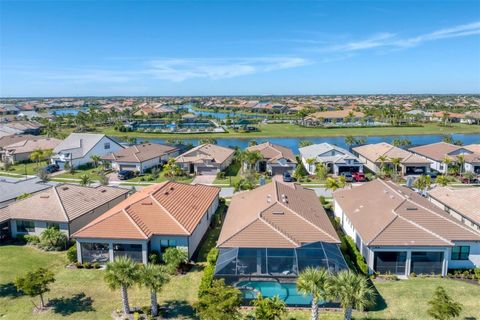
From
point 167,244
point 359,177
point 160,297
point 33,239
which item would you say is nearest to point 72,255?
point 33,239

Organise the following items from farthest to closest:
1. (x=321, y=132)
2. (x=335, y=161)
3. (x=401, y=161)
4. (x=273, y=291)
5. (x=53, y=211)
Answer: (x=321, y=132) < (x=335, y=161) < (x=401, y=161) < (x=53, y=211) < (x=273, y=291)

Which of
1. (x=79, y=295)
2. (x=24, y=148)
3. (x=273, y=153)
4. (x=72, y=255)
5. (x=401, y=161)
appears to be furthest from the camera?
(x=24, y=148)

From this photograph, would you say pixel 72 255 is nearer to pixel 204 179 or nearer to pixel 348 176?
pixel 204 179

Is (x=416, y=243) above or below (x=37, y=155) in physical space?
below

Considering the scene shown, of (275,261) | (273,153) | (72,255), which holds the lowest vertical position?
(72,255)

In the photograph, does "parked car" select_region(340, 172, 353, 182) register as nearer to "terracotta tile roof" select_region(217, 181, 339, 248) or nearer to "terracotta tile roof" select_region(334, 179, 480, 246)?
"terracotta tile roof" select_region(334, 179, 480, 246)

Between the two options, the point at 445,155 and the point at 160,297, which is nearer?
the point at 160,297

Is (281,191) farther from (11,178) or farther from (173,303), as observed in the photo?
(11,178)
